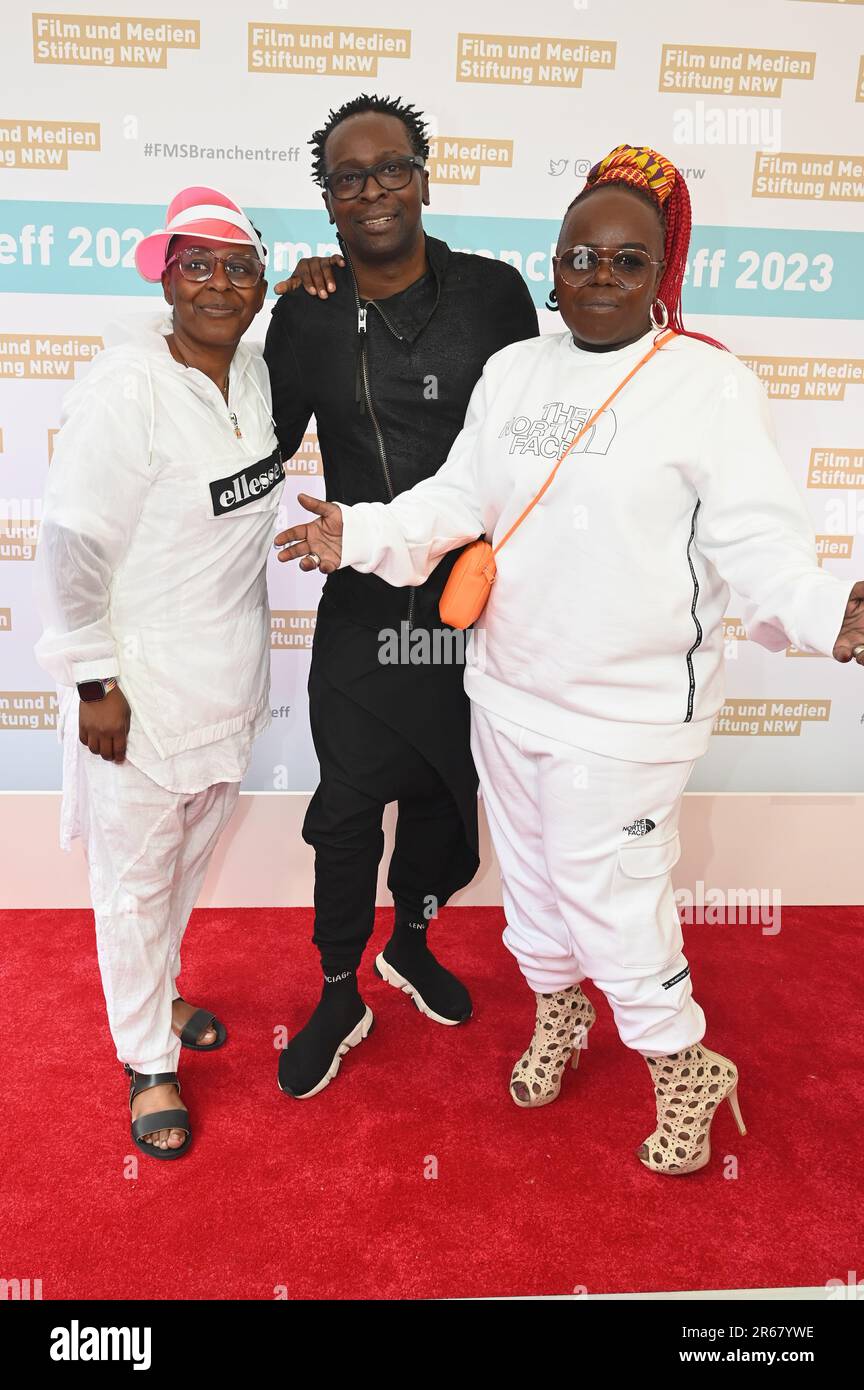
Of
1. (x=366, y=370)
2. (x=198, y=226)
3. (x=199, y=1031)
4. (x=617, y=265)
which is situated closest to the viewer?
(x=617, y=265)

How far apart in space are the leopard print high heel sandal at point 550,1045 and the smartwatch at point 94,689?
3.55 ft

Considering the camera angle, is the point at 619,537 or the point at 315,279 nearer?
the point at 619,537

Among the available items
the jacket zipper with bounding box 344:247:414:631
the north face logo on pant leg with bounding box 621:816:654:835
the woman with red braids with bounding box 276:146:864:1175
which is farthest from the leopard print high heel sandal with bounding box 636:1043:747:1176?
the jacket zipper with bounding box 344:247:414:631

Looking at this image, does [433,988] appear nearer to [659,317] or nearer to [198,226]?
[659,317]

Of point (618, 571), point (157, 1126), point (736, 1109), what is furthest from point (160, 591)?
point (736, 1109)

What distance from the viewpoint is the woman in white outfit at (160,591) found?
5.48 feet

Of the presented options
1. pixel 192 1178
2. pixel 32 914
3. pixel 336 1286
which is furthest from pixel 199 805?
pixel 32 914

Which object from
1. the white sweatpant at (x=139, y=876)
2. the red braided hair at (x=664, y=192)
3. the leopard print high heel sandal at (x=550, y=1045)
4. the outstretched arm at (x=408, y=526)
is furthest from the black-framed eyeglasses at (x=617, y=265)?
the leopard print high heel sandal at (x=550, y=1045)

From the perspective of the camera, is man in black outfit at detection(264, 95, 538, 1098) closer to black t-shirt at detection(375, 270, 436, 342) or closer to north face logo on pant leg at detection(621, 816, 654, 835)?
black t-shirt at detection(375, 270, 436, 342)

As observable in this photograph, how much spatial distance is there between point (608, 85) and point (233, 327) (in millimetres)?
1492

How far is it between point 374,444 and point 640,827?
2.81 feet

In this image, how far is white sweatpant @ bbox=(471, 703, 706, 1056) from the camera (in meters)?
1.72

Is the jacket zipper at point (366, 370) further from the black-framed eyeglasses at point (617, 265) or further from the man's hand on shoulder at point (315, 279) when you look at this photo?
the black-framed eyeglasses at point (617, 265)

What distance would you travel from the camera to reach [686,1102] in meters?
1.91
